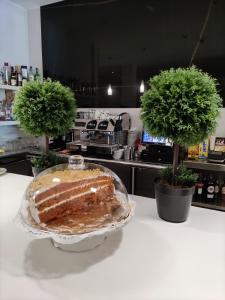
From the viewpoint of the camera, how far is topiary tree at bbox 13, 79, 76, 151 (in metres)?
1.38

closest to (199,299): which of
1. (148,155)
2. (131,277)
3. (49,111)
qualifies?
(131,277)

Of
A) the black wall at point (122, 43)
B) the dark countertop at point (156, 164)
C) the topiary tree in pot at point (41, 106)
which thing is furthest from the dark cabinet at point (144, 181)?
the topiary tree in pot at point (41, 106)

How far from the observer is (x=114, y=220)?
827mm

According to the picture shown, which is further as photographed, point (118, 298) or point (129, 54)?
point (129, 54)

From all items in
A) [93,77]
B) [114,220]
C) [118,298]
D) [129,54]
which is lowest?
[118,298]

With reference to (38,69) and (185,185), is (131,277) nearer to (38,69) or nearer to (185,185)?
(185,185)

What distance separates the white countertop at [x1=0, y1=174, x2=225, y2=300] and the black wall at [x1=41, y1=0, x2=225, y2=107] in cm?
218

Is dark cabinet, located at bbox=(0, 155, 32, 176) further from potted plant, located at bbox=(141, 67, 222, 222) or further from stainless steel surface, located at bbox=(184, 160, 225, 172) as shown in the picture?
potted plant, located at bbox=(141, 67, 222, 222)

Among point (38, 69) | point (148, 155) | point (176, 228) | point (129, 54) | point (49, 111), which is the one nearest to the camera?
point (176, 228)

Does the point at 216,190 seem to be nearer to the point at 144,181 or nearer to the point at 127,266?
the point at 144,181

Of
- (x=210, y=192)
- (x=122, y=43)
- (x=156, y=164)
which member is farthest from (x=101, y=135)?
(x=210, y=192)

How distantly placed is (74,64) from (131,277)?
327 cm

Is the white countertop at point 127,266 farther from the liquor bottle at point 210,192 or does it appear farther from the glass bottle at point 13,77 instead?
the glass bottle at point 13,77

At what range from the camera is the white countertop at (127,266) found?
2.21 feet
